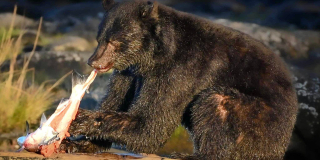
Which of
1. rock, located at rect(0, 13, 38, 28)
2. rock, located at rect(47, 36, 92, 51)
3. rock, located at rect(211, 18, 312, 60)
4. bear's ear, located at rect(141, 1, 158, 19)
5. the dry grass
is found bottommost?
the dry grass

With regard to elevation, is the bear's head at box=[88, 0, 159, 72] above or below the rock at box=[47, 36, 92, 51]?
above

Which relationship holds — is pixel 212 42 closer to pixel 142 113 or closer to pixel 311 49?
pixel 142 113

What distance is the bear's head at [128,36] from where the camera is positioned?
5.48 m

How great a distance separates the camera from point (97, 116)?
548cm

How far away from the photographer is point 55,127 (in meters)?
5.10

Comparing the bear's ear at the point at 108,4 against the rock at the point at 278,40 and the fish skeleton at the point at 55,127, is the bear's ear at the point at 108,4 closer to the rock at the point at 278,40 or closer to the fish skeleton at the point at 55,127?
the fish skeleton at the point at 55,127

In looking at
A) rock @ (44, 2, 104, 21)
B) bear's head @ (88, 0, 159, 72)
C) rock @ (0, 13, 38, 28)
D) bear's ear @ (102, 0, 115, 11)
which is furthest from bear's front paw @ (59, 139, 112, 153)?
rock @ (44, 2, 104, 21)

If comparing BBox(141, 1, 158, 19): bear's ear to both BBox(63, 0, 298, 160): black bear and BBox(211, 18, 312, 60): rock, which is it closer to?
BBox(63, 0, 298, 160): black bear

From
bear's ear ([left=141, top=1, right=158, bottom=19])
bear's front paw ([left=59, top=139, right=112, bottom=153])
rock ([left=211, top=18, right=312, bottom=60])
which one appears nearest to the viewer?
bear's ear ([left=141, top=1, right=158, bottom=19])

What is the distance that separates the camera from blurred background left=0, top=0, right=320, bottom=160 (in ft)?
28.1

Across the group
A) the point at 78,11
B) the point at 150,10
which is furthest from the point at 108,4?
the point at 78,11

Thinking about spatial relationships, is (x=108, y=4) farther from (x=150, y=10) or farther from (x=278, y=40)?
(x=278, y=40)

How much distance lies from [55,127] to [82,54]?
25.0 ft

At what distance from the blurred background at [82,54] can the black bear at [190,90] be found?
297 centimetres
